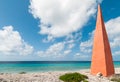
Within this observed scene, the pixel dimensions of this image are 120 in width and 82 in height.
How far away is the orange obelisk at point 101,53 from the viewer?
1850 centimetres

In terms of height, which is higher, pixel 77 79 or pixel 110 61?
pixel 110 61

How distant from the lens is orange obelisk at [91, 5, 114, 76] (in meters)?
18.5

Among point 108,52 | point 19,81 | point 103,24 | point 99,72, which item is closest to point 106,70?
point 99,72

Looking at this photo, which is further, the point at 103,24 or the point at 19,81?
the point at 103,24

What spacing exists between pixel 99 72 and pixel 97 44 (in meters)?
3.00

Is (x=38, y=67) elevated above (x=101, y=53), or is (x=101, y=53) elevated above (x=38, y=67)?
(x=101, y=53)

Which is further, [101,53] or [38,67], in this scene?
[38,67]

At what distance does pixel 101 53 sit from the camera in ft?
61.5

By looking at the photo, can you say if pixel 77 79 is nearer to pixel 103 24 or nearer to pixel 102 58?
pixel 102 58

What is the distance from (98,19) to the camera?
1977 cm

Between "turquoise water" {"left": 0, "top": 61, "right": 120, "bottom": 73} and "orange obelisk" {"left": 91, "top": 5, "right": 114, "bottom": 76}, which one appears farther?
"turquoise water" {"left": 0, "top": 61, "right": 120, "bottom": 73}

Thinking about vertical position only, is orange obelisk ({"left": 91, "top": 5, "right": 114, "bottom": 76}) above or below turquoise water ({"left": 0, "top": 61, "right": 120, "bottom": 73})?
above

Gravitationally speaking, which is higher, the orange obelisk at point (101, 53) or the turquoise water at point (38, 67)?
the orange obelisk at point (101, 53)

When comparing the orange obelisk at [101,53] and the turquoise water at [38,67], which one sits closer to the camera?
the orange obelisk at [101,53]
